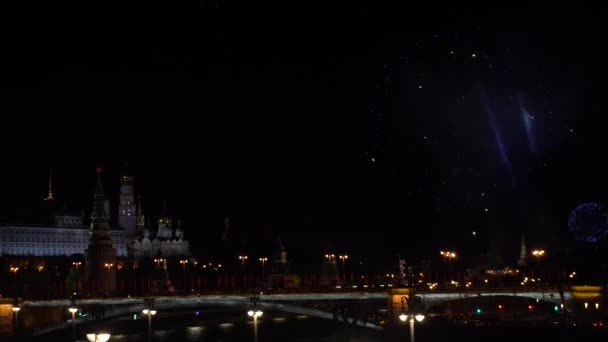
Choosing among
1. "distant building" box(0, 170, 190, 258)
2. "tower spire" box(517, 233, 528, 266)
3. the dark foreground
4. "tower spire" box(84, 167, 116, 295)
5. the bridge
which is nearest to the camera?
the dark foreground

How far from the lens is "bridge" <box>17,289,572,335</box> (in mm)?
68500

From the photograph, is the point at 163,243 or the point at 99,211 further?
the point at 163,243

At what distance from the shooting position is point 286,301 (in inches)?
2960

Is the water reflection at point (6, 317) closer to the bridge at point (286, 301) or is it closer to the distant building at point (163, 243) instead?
the bridge at point (286, 301)

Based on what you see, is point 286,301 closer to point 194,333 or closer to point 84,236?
point 194,333

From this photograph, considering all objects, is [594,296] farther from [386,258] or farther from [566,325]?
[386,258]

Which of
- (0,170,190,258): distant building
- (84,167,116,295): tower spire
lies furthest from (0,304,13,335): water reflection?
(0,170,190,258): distant building

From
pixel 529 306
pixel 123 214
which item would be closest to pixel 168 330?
pixel 529 306

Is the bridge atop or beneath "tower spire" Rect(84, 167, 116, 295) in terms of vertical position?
beneath

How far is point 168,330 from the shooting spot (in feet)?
287

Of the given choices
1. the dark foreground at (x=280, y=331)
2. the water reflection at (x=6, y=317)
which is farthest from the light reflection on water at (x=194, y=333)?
the water reflection at (x=6, y=317)

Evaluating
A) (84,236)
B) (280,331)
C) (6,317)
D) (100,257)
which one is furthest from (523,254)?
(84,236)

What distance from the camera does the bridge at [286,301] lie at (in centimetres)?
6850

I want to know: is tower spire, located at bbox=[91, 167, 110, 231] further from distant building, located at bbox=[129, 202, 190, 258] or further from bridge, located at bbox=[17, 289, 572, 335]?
bridge, located at bbox=[17, 289, 572, 335]
